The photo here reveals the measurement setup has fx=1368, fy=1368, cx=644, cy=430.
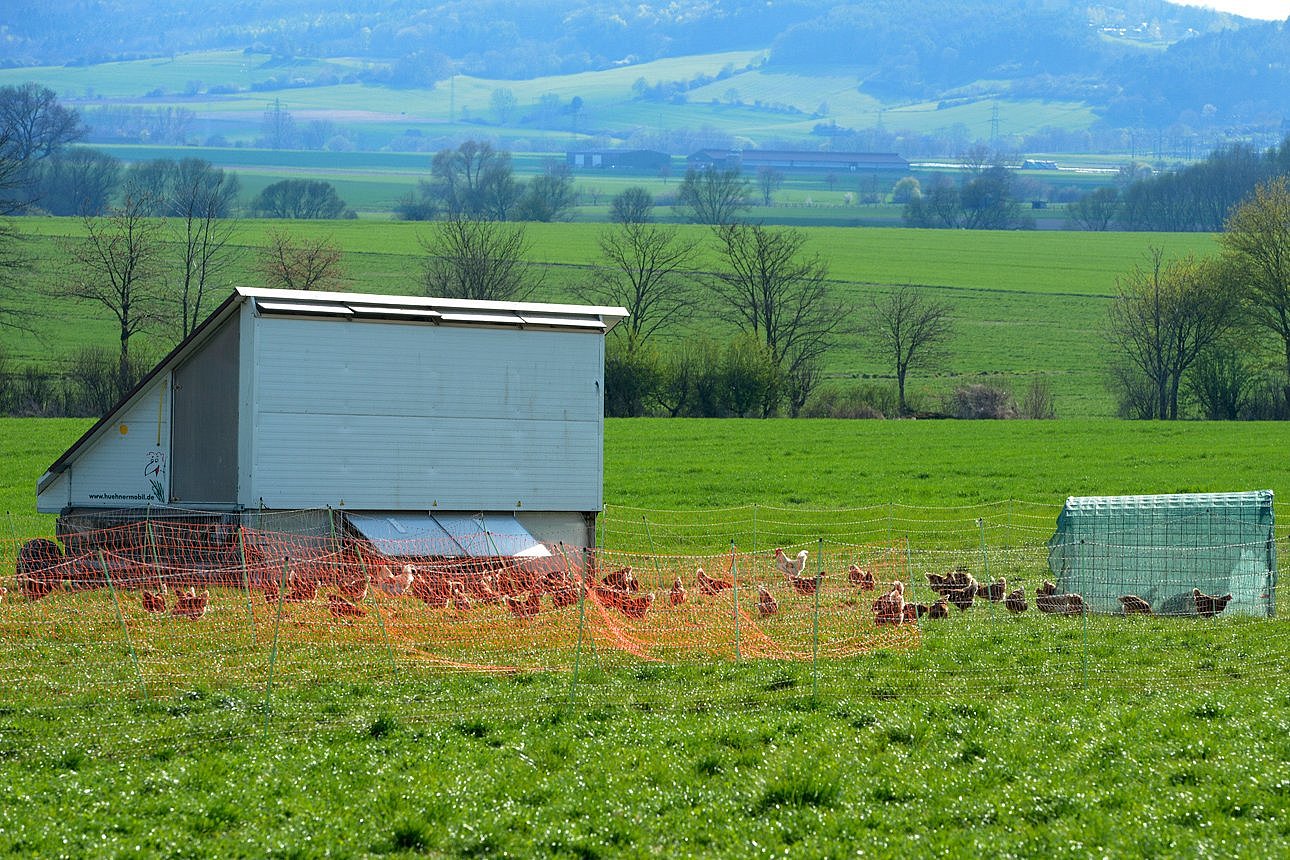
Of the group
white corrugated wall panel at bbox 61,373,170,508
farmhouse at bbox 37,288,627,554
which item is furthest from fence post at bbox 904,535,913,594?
white corrugated wall panel at bbox 61,373,170,508

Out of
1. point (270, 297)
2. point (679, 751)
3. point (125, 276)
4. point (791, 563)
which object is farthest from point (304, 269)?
point (679, 751)

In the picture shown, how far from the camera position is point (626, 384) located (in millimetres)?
53531

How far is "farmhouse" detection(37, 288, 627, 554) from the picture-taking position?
69.4 ft

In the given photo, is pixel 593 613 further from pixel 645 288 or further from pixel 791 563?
pixel 645 288

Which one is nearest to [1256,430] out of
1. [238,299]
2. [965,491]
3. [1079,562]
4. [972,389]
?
[972,389]

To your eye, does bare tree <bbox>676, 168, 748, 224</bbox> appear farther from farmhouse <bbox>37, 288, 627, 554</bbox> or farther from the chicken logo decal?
the chicken logo decal

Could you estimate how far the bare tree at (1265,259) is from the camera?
5678 centimetres

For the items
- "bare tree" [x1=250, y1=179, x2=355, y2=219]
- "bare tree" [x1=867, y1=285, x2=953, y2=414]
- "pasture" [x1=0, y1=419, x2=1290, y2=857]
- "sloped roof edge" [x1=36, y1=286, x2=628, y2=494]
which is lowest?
"pasture" [x1=0, y1=419, x2=1290, y2=857]

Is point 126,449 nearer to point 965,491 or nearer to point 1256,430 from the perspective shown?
point 965,491

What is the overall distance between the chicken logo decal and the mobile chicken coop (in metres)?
0.02

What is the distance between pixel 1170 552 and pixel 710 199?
349 ft

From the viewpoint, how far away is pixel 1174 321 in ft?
193

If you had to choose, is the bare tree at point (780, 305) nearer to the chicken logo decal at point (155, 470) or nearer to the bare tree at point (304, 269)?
the bare tree at point (304, 269)

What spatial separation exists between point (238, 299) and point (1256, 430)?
3654 centimetres
